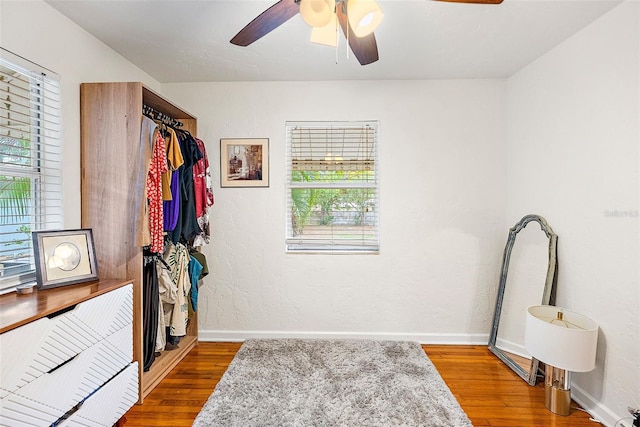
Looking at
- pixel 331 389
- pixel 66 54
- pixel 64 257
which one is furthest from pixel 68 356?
pixel 66 54

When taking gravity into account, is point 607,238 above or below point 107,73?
below

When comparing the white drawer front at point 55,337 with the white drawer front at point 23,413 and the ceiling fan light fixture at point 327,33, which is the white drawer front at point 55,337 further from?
the ceiling fan light fixture at point 327,33

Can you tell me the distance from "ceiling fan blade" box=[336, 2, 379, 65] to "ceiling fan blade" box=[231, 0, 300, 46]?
216mm

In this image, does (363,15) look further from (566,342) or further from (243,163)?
(566,342)

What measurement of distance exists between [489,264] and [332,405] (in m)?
1.95

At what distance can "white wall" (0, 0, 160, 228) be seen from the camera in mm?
1685

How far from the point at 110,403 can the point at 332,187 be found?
2.26 metres

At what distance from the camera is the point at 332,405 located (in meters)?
2.02

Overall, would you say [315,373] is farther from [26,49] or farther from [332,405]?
[26,49]

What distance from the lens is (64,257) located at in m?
1.76

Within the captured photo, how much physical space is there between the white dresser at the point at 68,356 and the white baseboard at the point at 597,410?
2857mm

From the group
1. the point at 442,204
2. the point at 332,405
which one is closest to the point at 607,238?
the point at 442,204

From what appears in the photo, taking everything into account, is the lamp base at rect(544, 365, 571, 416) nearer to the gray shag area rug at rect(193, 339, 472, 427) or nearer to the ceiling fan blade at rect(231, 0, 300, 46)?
the gray shag area rug at rect(193, 339, 472, 427)

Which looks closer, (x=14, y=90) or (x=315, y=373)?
(x=14, y=90)
